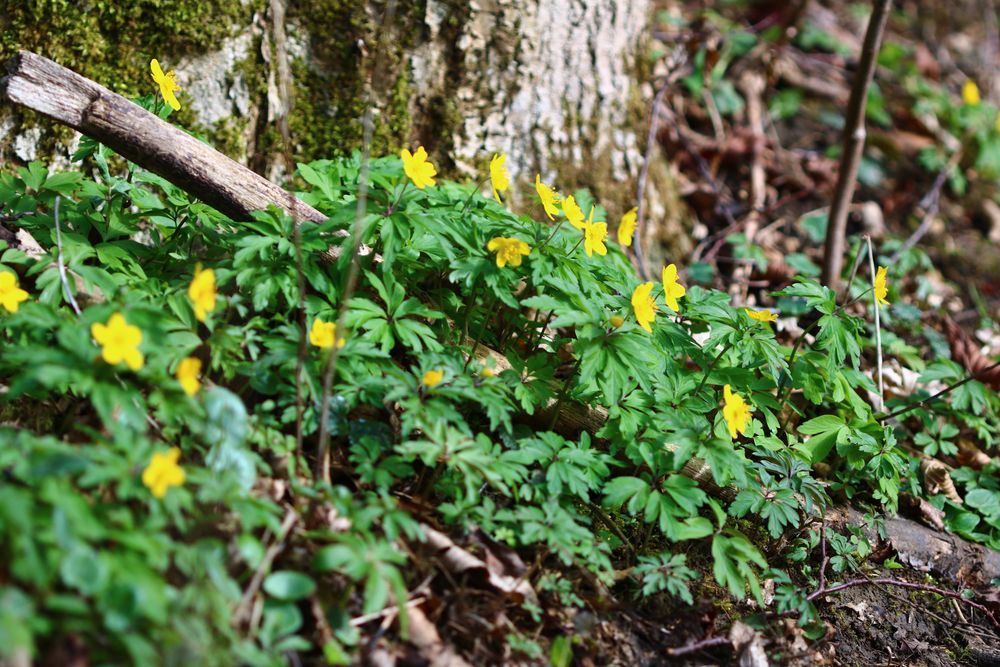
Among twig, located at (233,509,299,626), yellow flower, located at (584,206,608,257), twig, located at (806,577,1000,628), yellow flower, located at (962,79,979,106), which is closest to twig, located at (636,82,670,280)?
yellow flower, located at (584,206,608,257)

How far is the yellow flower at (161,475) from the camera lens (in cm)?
170

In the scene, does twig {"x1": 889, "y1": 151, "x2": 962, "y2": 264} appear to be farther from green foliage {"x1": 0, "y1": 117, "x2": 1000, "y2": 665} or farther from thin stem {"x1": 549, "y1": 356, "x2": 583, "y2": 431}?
thin stem {"x1": 549, "y1": 356, "x2": 583, "y2": 431}

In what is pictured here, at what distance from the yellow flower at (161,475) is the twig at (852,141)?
3.42m

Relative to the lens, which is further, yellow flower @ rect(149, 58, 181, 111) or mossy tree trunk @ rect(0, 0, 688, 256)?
mossy tree trunk @ rect(0, 0, 688, 256)

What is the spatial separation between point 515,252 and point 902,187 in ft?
14.7

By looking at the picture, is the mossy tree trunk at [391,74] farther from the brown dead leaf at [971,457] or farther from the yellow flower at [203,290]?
the brown dead leaf at [971,457]

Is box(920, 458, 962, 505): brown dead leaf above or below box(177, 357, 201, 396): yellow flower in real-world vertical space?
below

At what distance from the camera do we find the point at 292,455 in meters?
2.17

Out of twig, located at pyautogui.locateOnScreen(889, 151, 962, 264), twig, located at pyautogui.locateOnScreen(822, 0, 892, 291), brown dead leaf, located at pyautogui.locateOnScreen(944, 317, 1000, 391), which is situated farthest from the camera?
twig, located at pyautogui.locateOnScreen(889, 151, 962, 264)

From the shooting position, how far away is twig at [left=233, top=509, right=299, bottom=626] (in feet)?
5.76

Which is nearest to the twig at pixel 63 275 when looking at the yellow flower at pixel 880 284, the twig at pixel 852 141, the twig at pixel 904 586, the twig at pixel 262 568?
the twig at pixel 262 568

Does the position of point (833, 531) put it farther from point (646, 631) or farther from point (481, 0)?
point (481, 0)

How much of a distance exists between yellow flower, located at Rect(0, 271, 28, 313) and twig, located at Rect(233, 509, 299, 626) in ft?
3.08

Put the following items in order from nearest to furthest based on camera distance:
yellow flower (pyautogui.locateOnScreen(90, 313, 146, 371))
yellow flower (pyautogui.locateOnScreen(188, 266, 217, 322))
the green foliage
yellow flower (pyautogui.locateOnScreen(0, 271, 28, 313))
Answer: the green foliage < yellow flower (pyautogui.locateOnScreen(90, 313, 146, 371)) < yellow flower (pyautogui.locateOnScreen(188, 266, 217, 322)) < yellow flower (pyautogui.locateOnScreen(0, 271, 28, 313))
